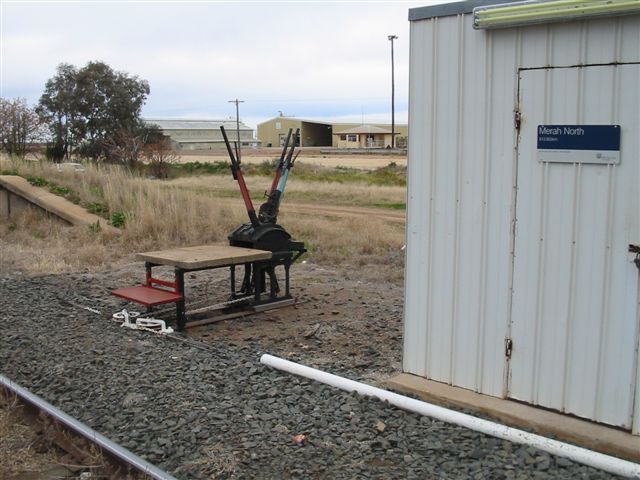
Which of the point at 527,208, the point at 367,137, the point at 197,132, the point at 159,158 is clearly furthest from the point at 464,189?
the point at 197,132

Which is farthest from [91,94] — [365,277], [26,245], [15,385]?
[15,385]

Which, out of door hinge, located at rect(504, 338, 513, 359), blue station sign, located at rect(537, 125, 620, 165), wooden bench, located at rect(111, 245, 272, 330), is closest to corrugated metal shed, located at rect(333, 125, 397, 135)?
wooden bench, located at rect(111, 245, 272, 330)

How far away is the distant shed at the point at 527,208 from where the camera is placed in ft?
14.4

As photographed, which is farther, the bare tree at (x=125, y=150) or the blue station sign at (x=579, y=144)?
the bare tree at (x=125, y=150)

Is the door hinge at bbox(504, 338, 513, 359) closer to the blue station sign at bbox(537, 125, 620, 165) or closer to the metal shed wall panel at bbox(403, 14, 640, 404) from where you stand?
the metal shed wall panel at bbox(403, 14, 640, 404)

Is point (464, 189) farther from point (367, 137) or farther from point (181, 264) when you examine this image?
point (367, 137)

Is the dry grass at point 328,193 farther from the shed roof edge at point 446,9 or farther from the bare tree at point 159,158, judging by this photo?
the shed roof edge at point 446,9

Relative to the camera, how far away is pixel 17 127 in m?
38.5

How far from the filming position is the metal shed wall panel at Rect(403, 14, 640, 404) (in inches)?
190

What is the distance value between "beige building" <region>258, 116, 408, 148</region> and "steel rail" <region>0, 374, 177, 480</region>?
98.5 metres

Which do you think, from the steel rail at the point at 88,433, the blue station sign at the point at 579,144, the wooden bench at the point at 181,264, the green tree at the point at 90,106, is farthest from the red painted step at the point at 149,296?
the green tree at the point at 90,106

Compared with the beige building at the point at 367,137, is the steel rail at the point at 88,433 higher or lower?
lower

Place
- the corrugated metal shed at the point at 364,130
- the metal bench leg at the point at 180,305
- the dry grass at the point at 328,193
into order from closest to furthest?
the metal bench leg at the point at 180,305, the dry grass at the point at 328,193, the corrugated metal shed at the point at 364,130

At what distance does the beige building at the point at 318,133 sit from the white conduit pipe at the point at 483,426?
98.3 m
